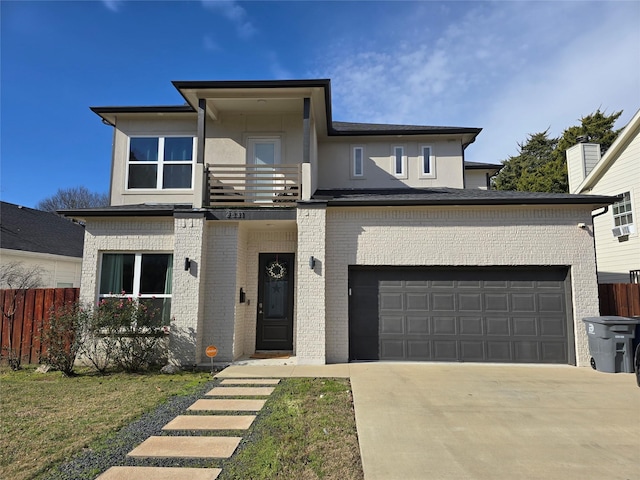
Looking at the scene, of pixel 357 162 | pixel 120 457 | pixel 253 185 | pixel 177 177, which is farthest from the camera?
pixel 357 162

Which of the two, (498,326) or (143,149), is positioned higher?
(143,149)

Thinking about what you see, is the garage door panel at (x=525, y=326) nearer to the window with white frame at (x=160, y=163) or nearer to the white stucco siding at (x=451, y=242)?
the white stucco siding at (x=451, y=242)

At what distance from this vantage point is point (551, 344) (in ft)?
27.9

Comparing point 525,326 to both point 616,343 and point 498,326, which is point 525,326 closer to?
point 498,326

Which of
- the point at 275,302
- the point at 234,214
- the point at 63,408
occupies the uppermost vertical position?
the point at 234,214

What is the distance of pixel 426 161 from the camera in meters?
12.0

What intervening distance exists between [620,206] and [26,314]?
18.2 meters

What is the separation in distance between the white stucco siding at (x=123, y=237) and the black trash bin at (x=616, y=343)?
387 inches

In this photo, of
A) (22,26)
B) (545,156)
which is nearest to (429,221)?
(22,26)

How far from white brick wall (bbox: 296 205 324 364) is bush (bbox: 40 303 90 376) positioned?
4.73 m

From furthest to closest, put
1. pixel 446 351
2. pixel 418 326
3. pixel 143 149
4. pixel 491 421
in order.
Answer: pixel 143 149, pixel 418 326, pixel 446 351, pixel 491 421

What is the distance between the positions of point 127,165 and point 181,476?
31.2 feet

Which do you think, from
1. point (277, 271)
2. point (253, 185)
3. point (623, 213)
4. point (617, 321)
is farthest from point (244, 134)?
point (623, 213)

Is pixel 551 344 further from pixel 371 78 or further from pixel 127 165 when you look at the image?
pixel 127 165
